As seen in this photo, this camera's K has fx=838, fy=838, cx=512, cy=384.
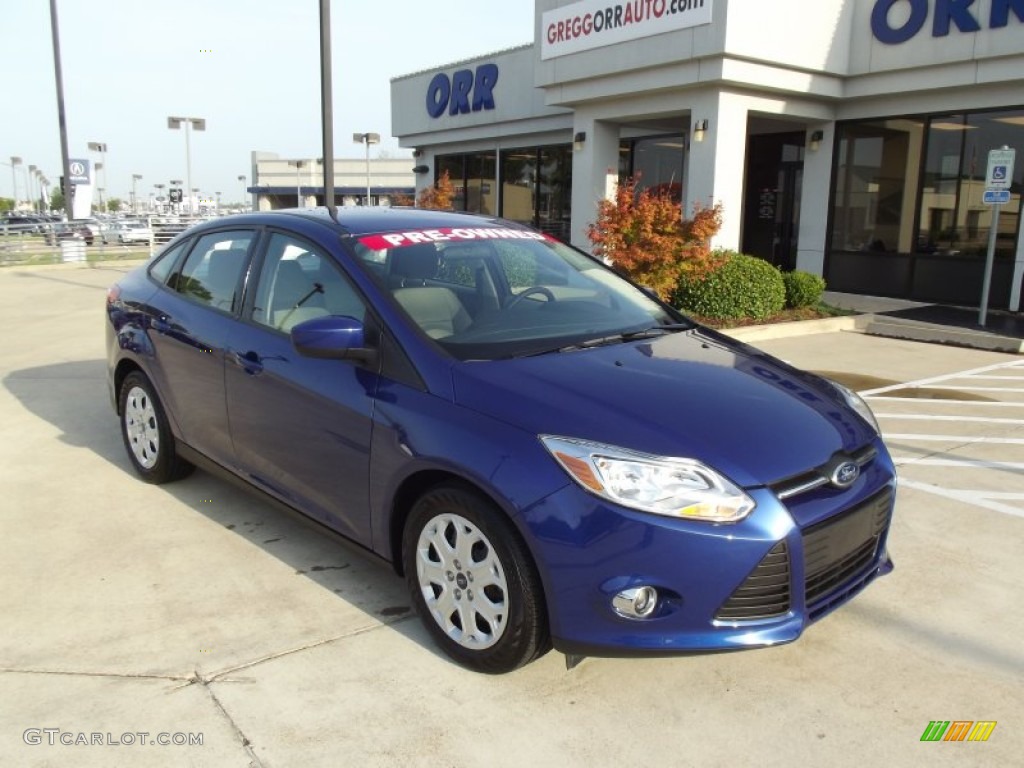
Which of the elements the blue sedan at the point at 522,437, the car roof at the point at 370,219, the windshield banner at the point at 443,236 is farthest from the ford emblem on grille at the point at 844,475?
the car roof at the point at 370,219

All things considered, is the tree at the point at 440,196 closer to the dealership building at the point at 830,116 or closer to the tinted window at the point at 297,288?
the dealership building at the point at 830,116

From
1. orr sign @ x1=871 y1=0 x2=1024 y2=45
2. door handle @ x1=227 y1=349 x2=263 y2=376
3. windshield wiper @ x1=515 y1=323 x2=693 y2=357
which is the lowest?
door handle @ x1=227 y1=349 x2=263 y2=376

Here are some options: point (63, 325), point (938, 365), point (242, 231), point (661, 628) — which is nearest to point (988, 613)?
point (661, 628)

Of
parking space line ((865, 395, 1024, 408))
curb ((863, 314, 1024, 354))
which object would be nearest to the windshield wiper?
parking space line ((865, 395, 1024, 408))

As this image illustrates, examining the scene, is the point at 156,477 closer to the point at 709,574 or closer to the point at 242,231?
the point at 242,231

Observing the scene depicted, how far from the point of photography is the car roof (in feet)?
12.9

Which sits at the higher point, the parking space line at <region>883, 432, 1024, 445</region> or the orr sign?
the orr sign

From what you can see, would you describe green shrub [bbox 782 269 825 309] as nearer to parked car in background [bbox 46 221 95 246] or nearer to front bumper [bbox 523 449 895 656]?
front bumper [bbox 523 449 895 656]

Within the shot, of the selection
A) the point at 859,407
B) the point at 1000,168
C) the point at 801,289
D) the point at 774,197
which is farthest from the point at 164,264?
the point at 774,197

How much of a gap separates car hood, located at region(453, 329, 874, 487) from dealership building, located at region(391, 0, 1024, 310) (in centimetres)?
894

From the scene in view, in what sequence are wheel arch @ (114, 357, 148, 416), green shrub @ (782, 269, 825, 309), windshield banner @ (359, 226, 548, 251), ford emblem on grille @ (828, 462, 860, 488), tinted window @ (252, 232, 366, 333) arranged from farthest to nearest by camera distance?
green shrub @ (782, 269, 825, 309)
wheel arch @ (114, 357, 148, 416)
windshield banner @ (359, 226, 548, 251)
tinted window @ (252, 232, 366, 333)
ford emblem on grille @ (828, 462, 860, 488)

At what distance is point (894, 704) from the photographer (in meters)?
2.89

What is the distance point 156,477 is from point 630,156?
14584 millimetres

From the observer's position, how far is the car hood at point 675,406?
107 inches
